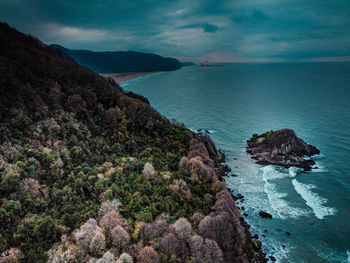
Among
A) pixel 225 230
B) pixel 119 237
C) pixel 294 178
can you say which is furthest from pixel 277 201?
pixel 119 237

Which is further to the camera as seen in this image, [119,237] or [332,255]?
[332,255]

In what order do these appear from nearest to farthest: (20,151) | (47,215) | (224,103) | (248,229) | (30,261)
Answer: (30,261) < (47,215) < (20,151) < (248,229) < (224,103)

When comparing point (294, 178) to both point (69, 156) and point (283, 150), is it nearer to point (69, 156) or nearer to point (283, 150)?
point (283, 150)

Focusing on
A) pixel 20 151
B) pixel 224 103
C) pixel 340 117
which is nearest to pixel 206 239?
pixel 20 151

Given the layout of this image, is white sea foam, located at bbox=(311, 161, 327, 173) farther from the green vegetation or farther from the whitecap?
the green vegetation

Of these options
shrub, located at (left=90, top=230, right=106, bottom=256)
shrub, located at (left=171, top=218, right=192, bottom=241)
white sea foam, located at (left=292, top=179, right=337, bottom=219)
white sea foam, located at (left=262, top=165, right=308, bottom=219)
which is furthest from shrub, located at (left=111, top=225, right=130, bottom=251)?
white sea foam, located at (left=292, top=179, right=337, bottom=219)

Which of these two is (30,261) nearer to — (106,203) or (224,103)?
(106,203)

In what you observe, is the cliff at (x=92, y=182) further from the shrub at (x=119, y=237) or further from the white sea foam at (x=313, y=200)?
the white sea foam at (x=313, y=200)
